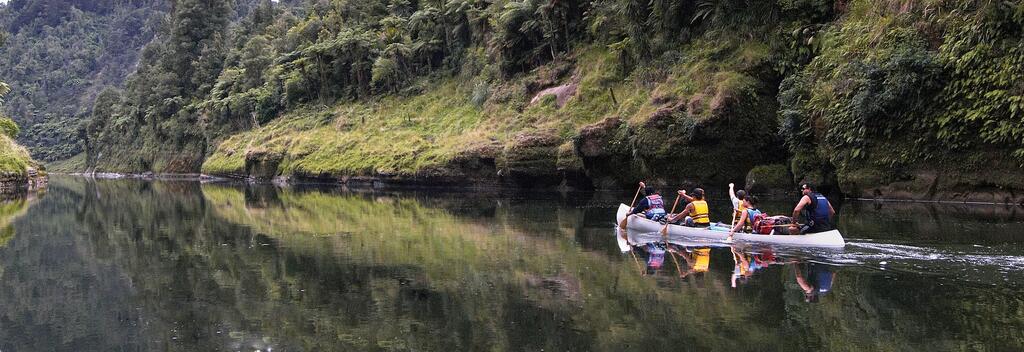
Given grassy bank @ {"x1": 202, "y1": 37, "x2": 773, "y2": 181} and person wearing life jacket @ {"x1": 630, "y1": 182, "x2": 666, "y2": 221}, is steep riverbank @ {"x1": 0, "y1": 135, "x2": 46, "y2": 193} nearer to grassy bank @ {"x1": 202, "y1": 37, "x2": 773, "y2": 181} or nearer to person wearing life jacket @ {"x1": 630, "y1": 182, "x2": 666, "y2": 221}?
grassy bank @ {"x1": 202, "y1": 37, "x2": 773, "y2": 181}

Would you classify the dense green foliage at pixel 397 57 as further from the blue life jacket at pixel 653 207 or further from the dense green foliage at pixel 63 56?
the dense green foliage at pixel 63 56

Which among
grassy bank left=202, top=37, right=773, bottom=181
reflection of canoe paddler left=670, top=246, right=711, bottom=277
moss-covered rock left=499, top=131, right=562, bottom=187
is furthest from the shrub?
reflection of canoe paddler left=670, top=246, right=711, bottom=277

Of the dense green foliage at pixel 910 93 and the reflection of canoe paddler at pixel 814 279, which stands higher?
the dense green foliage at pixel 910 93

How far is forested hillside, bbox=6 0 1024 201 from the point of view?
22547 mm

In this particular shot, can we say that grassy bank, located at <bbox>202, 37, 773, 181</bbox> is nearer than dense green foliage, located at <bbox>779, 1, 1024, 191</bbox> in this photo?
No

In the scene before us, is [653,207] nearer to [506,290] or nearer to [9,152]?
[506,290]

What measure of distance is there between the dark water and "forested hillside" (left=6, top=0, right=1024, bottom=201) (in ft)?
14.7

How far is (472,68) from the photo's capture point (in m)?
50.5

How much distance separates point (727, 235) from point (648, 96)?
17.5 m

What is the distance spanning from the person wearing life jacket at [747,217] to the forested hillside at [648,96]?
9.13 metres

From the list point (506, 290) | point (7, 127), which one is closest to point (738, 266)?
point (506, 290)

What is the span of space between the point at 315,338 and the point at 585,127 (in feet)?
80.2

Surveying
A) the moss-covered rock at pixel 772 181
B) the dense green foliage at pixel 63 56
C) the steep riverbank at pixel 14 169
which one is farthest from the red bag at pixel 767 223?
the dense green foliage at pixel 63 56

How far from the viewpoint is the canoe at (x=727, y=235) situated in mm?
14117
